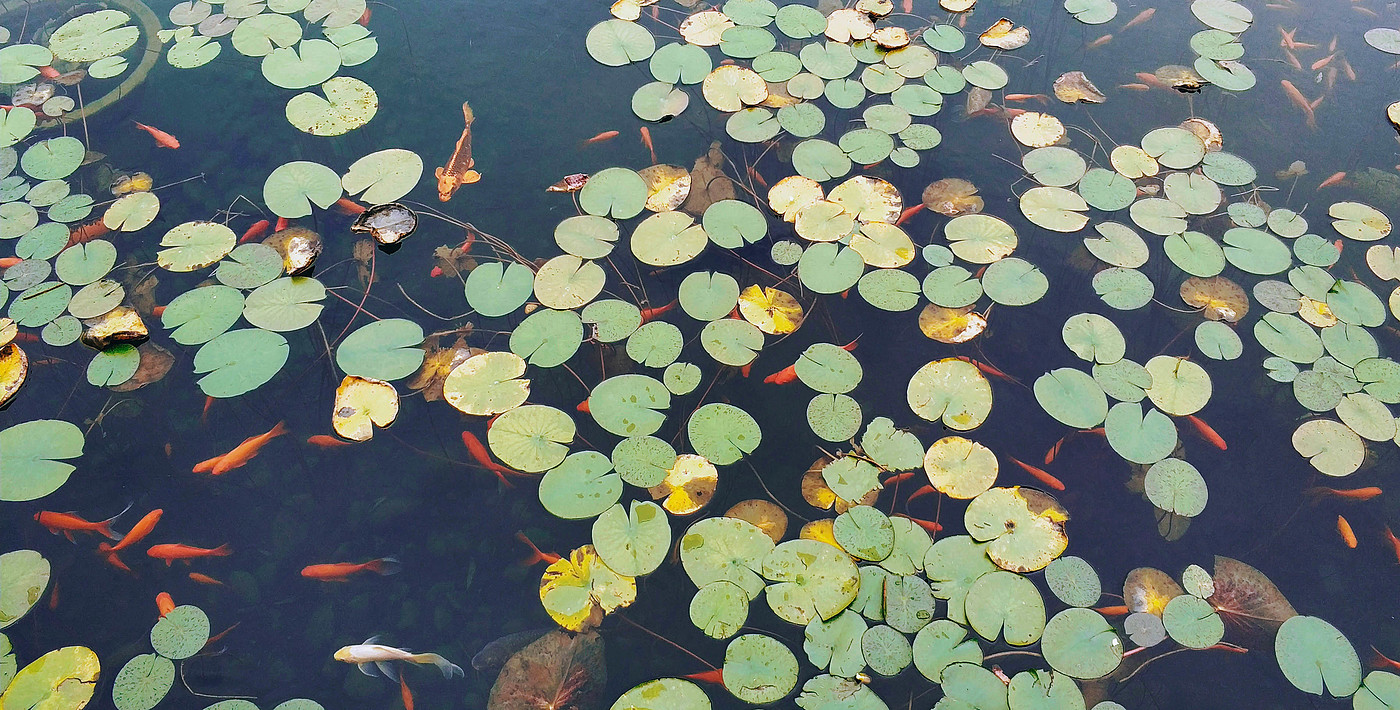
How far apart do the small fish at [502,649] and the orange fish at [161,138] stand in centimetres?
309

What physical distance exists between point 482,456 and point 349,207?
1540 mm

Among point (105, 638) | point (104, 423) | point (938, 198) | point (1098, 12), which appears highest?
point (1098, 12)

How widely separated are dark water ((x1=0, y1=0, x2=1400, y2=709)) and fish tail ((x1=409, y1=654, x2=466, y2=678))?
0.12 feet

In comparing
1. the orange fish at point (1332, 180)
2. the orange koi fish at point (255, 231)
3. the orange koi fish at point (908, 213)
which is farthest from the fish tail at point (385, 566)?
the orange fish at point (1332, 180)

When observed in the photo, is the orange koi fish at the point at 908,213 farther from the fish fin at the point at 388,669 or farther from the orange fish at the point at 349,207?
the fish fin at the point at 388,669

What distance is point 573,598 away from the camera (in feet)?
8.52

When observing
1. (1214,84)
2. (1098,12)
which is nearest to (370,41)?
(1098,12)

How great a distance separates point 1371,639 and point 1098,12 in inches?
143

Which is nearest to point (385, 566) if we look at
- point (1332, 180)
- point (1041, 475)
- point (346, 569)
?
point (346, 569)

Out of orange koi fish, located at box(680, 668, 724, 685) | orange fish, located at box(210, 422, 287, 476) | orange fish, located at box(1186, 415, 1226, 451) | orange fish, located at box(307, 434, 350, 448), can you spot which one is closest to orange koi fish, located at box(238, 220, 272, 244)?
orange fish, located at box(210, 422, 287, 476)

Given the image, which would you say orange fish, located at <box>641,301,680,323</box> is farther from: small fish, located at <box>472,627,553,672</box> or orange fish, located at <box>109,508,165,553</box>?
orange fish, located at <box>109,508,165,553</box>

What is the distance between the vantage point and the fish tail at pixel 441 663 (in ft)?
8.21

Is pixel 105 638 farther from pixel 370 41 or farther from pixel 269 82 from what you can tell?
pixel 370 41

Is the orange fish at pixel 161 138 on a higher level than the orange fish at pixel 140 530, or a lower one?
higher
